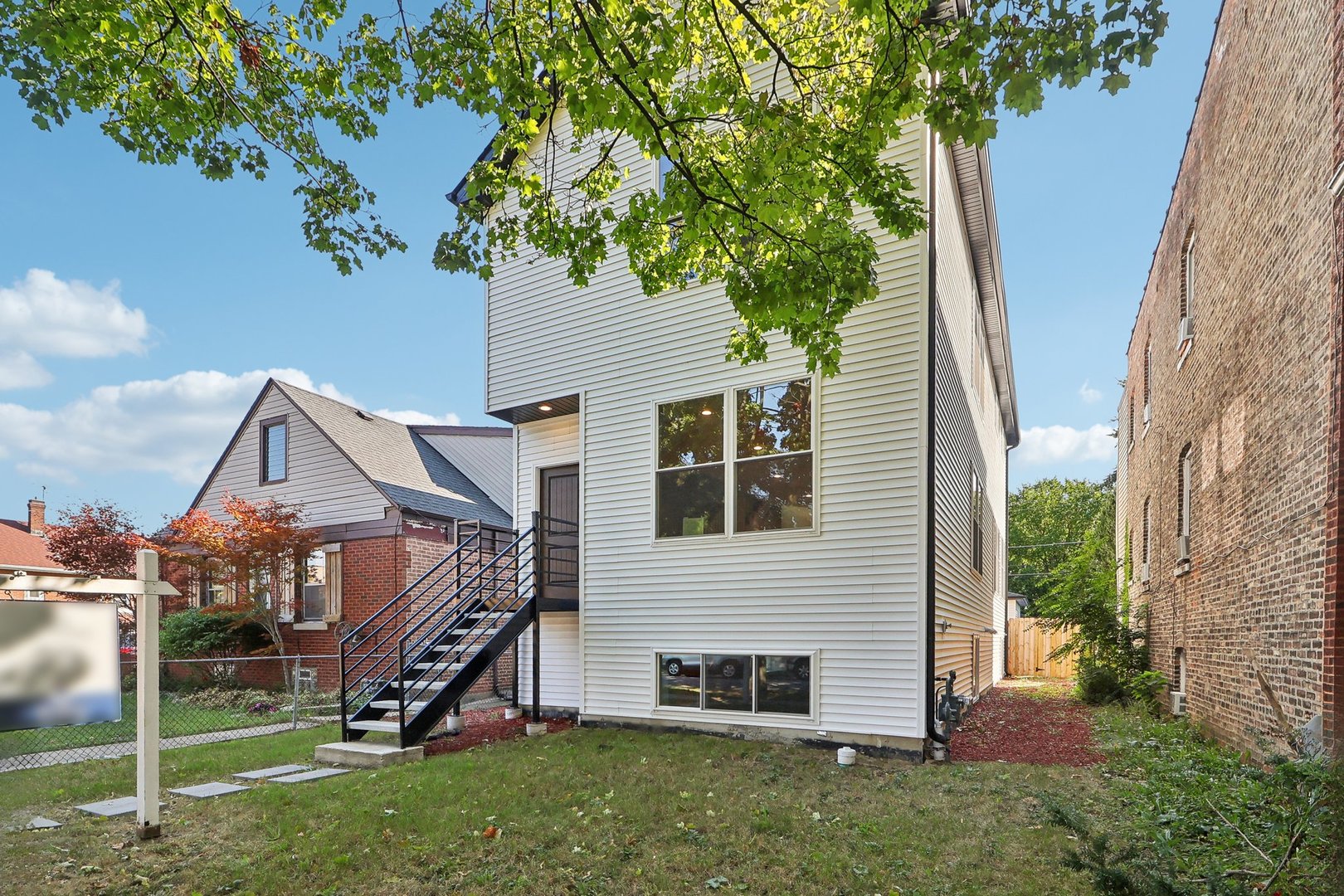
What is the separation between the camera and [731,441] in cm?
925

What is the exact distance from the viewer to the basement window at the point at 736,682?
8523 millimetres

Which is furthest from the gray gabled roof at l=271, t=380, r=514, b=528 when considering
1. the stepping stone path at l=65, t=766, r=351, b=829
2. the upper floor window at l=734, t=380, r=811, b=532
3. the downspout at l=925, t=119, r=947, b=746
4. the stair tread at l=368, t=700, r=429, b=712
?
the downspout at l=925, t=119, r=947, b=746

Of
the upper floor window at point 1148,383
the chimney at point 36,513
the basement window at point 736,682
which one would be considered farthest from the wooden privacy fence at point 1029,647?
the chimney at point 36,513

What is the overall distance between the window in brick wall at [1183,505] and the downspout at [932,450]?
4305mm

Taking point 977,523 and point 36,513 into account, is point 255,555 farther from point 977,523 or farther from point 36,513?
point 36,513

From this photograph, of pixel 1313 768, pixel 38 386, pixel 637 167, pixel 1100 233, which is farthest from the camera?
pixel 1100 233

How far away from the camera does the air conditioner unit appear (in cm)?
1029

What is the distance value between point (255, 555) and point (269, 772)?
28.9 feet

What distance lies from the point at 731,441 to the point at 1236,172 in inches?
239

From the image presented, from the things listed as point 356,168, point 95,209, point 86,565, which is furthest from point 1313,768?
point 86,565

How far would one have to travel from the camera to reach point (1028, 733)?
32.2ft

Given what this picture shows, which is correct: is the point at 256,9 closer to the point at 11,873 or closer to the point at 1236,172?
the point at 11,873

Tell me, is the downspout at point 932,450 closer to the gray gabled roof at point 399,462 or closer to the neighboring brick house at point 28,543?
the gray gabled roof at point 399,462

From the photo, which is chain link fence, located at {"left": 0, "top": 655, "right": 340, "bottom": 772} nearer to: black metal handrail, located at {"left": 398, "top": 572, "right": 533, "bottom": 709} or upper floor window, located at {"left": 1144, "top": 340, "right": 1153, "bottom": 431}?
black metal handrail, located at {"left": 398, "top": 572, "right": 533, "bottom": 709}
